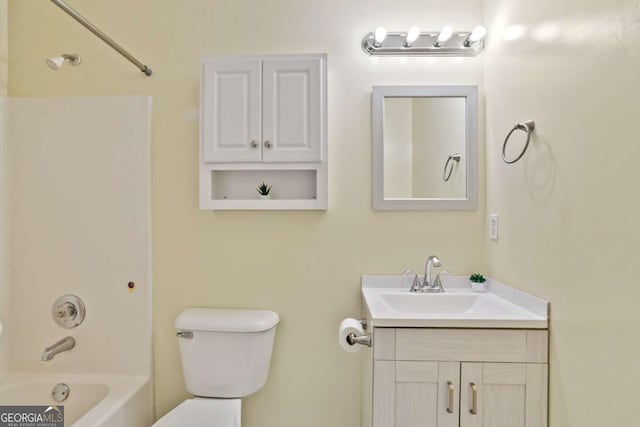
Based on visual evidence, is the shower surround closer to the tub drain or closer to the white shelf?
the tub drain

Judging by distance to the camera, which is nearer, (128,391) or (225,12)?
(128,391)

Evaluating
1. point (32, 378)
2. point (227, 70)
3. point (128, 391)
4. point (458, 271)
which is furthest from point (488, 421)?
point (32, 378)

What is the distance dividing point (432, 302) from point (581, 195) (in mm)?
802

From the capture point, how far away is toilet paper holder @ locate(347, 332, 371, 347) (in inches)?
52.5

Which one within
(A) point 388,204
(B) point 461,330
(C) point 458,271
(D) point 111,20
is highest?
(D) point 111,20

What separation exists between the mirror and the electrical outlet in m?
0.12

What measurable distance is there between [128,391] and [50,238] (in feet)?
2.91

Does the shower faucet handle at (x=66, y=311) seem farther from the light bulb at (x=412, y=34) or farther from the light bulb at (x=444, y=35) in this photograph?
the light bulb at (x=444, y=35)

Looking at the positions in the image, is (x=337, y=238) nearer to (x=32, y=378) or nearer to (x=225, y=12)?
(x=225, y=12)

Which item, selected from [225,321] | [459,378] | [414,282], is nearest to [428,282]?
[414,282]

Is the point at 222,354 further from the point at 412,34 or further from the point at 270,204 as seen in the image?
the point at 412,34

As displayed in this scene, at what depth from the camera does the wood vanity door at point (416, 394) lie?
1.23 m

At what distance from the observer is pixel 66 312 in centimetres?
180

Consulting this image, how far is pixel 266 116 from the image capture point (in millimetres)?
1681
